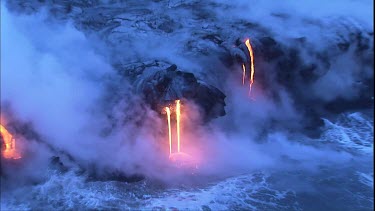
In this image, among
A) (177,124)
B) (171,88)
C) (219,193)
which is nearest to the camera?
(219,193)

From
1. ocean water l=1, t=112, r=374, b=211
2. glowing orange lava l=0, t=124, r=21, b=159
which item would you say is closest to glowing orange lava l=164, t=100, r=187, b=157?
ocean water l=1, t=112, r=374, b=211

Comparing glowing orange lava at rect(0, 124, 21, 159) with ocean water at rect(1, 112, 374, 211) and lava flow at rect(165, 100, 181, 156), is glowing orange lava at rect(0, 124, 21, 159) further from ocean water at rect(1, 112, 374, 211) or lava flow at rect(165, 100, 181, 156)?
lava flow at rect(165, 100, 181, 156)

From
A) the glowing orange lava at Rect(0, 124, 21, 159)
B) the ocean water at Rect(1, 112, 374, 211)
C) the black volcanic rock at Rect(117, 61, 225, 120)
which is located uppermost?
the black volcanic rock at Rect(117, 61, 225, 120)

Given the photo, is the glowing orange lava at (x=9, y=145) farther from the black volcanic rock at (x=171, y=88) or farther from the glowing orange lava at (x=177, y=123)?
Answer: the glowing orange lava at (x=177, y=123)

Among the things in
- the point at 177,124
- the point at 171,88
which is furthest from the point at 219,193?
the point at 171,88

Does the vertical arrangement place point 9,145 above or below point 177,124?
below

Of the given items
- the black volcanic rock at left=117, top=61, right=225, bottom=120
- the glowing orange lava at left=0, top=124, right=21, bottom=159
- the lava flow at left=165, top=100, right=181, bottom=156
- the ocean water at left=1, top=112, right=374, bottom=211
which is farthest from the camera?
the black volcanic rock at left=117, top=61, right=225, bottom=120

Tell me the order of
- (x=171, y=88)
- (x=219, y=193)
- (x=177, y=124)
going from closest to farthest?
1. (x=219, y=193)
2. (x=177, y=124)
3. (x=171, y=88)

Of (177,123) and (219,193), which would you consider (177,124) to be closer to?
(177,123)

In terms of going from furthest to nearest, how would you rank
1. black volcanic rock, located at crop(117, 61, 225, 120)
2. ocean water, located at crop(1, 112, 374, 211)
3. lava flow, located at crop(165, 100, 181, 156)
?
1. black volcanic rock, located at crop(117, 61, 225, 120)
2. lava flow, located at crop(165, 100, 181, 156)
3. ocean water, located at crop(1, 112, 374, 211)
